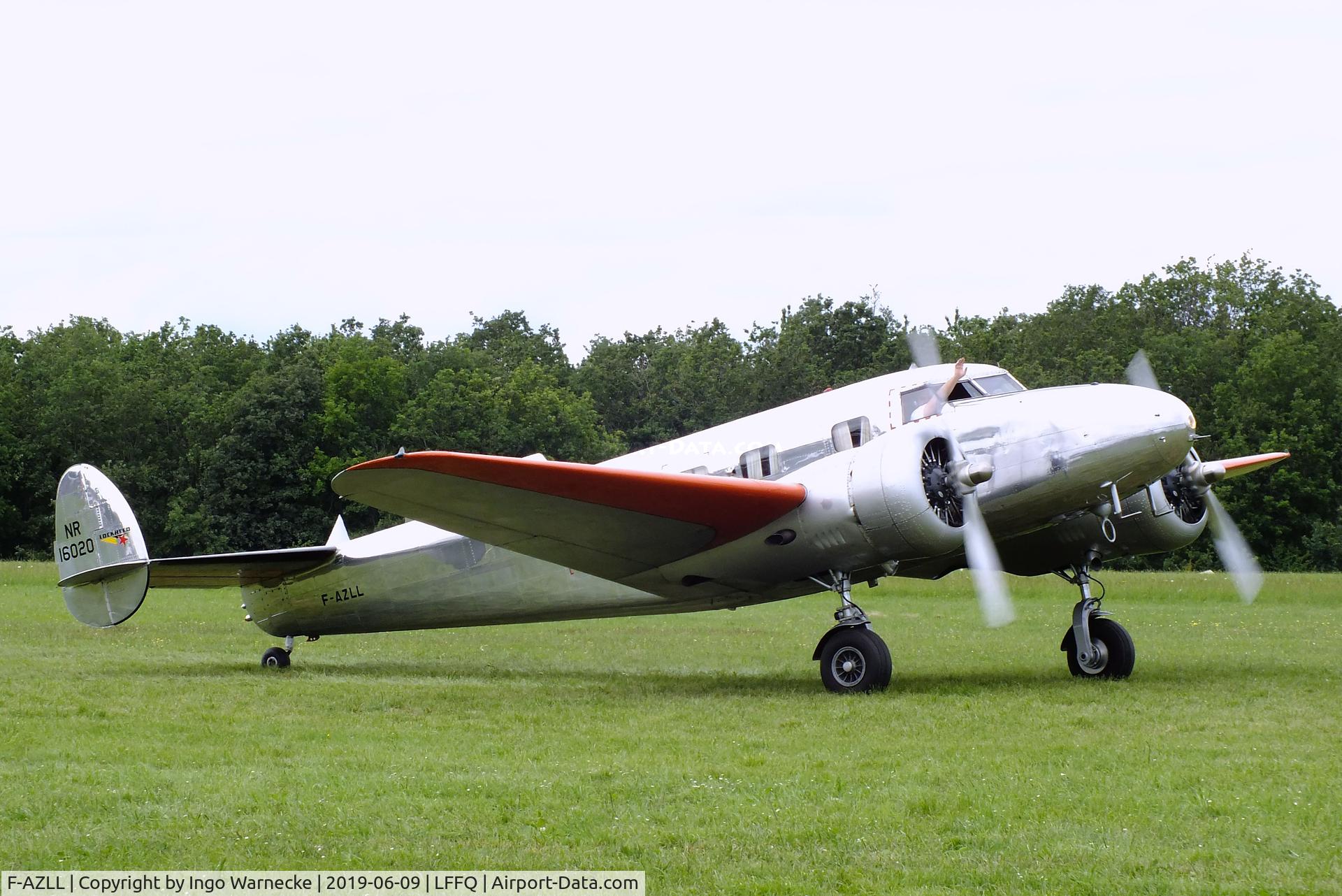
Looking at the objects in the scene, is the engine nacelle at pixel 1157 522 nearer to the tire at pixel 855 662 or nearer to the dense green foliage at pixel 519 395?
the tire at pixel 855 662

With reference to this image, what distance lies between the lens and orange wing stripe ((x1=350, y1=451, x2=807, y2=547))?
1094cm

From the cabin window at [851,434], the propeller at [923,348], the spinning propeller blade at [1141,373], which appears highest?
the propeller at [923,348]

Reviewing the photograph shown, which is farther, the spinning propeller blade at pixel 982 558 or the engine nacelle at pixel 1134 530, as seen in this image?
the engine nacelle at pixel 1134 530

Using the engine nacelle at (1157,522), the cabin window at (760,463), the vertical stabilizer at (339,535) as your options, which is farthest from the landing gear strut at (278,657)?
the engine nacelle at (1157,522)

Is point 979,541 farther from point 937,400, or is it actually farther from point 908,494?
point 937,400

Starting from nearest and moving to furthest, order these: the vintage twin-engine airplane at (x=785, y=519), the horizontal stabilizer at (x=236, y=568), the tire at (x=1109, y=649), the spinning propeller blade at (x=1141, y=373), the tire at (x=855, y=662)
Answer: the vintage twin-engine airplane at (x=785, y=519) < the tire at (x=855, y=662) < the tire at (x=1109, y=649) < the spinning propeller blade at (x=1141, y=373) < the horizontal stabilizer at (x=236, y=568)

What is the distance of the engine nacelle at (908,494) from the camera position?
11.0 metres

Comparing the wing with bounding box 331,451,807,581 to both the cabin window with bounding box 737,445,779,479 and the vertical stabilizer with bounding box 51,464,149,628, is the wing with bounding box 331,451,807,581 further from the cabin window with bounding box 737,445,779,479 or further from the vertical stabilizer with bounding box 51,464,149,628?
the vertical stabilizer with bounding box 51,464,149,628

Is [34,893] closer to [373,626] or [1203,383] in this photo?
[373,626]

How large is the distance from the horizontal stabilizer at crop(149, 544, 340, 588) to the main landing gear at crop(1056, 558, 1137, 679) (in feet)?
26.7

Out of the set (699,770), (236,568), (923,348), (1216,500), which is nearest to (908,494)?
(923,348)

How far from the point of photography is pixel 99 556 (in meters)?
14.0

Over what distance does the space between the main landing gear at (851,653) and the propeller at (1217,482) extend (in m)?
3.52

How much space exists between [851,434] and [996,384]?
1.49 meters
